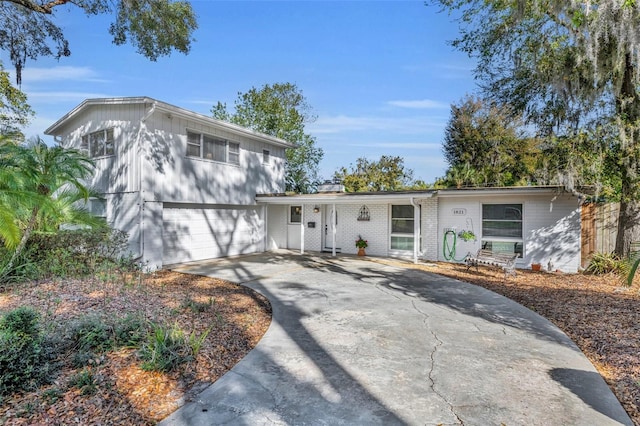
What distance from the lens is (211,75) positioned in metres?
15.9

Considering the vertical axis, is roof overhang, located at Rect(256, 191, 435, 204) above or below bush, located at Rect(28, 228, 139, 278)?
above

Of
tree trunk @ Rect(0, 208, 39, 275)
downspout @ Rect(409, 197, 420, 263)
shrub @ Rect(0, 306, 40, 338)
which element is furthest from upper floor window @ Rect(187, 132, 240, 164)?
shrub @ Rect(0, 306, 40, 338)

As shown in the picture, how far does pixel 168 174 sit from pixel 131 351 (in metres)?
7.70

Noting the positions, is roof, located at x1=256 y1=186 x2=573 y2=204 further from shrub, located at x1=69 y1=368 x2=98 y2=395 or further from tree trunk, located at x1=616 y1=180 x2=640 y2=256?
shrub, located at x1=69 y1=368 x2=98 y2=395

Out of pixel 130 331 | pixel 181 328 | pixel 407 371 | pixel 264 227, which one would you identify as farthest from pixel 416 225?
pixel 130 331

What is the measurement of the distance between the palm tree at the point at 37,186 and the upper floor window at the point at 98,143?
13.0 ft

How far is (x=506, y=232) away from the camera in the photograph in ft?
35.2

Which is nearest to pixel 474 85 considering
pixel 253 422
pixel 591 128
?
pixel 591 128

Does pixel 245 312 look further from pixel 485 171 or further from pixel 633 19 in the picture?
pixel 485 171

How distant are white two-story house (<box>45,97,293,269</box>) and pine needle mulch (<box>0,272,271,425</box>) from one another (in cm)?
348

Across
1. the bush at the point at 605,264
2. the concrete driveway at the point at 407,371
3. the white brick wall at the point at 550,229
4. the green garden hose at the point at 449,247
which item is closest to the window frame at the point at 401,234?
the green garden hose at the point at 449,247

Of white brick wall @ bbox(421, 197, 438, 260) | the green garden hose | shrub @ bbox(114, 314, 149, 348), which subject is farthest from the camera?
white brick wall @ bbox(421, 197, 438, 260)

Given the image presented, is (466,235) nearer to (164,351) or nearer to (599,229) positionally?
(599,229)

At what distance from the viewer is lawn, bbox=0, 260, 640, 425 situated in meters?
2.82
